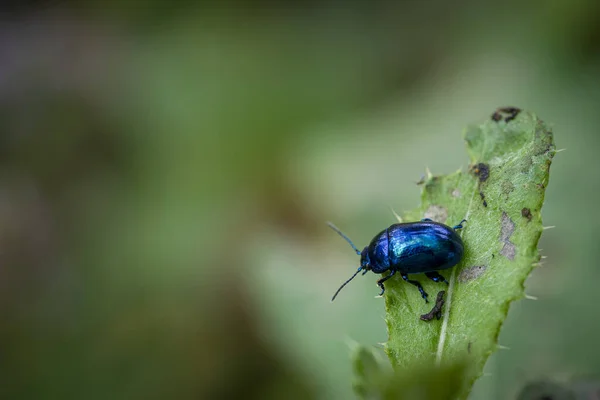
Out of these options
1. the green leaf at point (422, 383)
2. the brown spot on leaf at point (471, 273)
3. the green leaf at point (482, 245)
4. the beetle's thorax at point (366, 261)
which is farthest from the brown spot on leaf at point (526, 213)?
the beetle's thorax at point (366, 261)

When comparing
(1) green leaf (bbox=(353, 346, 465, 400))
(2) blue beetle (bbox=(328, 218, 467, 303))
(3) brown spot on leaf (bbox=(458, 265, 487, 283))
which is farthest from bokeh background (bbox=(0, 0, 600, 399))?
(1) green leaf (bbox=(353, 346, 465, 400))

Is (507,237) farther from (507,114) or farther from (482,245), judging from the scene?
(507,114)

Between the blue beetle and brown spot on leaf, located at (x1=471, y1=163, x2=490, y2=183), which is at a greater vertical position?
brown spot on leaf, located at (x1=471, y1=163, x2=490, y2=183)

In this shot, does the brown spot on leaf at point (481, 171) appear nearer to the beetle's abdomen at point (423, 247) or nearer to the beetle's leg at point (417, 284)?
the beetle's abdomen at point (423, 247)

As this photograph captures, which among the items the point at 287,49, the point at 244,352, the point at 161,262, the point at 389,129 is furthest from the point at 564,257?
the point at 287,49

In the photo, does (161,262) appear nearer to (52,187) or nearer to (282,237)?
(282,237)

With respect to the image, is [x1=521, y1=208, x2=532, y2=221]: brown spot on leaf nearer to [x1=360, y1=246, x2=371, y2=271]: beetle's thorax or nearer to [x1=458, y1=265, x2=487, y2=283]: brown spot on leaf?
[x1=458, y1=265, x2=487, y2=283]: brown spot on leaf
